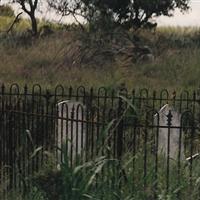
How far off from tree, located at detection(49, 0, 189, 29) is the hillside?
1.84 feet

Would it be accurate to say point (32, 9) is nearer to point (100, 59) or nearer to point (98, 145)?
point (100, 59)

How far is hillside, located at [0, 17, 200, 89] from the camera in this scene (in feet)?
58.4

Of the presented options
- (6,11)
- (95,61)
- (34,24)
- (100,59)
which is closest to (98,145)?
(95,61)

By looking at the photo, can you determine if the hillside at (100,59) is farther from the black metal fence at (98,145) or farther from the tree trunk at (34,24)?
the black metal fence at (98,145)

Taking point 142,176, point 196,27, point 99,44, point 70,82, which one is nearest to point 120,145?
point 142,176

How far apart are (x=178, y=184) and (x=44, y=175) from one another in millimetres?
1276

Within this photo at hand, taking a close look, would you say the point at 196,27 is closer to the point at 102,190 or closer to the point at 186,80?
the point at 186,80

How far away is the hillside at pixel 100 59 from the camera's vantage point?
1780cm

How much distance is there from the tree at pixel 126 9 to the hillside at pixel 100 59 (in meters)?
0.56

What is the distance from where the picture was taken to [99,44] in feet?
69.9

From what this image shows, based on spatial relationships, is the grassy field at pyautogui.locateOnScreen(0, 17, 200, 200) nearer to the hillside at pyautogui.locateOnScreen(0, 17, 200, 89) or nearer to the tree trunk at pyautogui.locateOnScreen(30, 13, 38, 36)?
the hillside at pyautogui.locateOnScreen(0, 17, 200, 89)

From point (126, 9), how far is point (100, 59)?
3.49 metres

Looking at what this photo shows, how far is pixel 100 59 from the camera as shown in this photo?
Answer: 2056cm

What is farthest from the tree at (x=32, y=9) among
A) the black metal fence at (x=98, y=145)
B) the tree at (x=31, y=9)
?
the black metal fence at (x=98, y=145)
